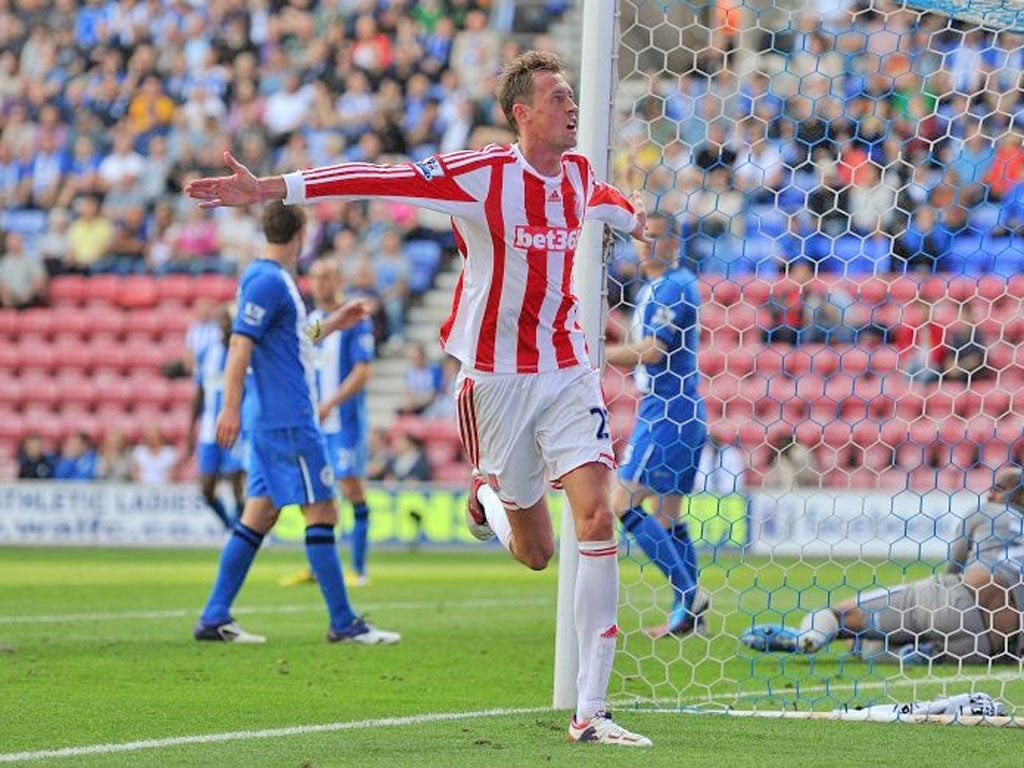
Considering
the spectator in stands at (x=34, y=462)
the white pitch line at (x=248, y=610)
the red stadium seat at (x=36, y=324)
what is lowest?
the white pitch line at (x=248, y=610)

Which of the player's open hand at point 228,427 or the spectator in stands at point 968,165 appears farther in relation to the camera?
the spectator in stands at point 968,165

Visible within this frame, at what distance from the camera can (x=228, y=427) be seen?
877 cm

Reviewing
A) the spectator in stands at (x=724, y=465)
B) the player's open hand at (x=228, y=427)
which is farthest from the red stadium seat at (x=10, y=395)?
the player's open hand at (x=228, y=427)

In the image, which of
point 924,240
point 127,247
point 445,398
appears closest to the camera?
point 924,240

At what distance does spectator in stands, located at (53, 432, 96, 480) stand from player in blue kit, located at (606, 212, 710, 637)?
12773 mm

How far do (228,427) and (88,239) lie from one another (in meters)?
16.6

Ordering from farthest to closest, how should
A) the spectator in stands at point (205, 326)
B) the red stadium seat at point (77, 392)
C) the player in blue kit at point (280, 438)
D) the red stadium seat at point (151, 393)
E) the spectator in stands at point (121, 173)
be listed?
the spectator in stands at point (121, 173)
the red stadium seat at point (77, 392)
the red stadium seat at point (151, 393)
the spectator in stands at point (205, 326)
the player in blue kit at point (280, 438)

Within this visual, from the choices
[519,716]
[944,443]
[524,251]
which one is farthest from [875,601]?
[944,443]

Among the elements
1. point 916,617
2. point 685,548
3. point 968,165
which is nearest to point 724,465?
point 968,165

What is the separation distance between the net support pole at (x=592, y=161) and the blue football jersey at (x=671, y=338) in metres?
2.14

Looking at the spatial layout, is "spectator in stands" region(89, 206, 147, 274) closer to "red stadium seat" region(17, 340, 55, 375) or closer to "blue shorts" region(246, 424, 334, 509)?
"red stadium seat" region(17, 340, 55, 375)

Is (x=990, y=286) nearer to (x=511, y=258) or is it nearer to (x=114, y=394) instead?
(x=114, y=394)

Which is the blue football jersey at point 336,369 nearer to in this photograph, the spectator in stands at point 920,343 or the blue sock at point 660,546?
the blue sock at point 660,546

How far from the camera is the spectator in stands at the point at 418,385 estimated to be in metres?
21.3
